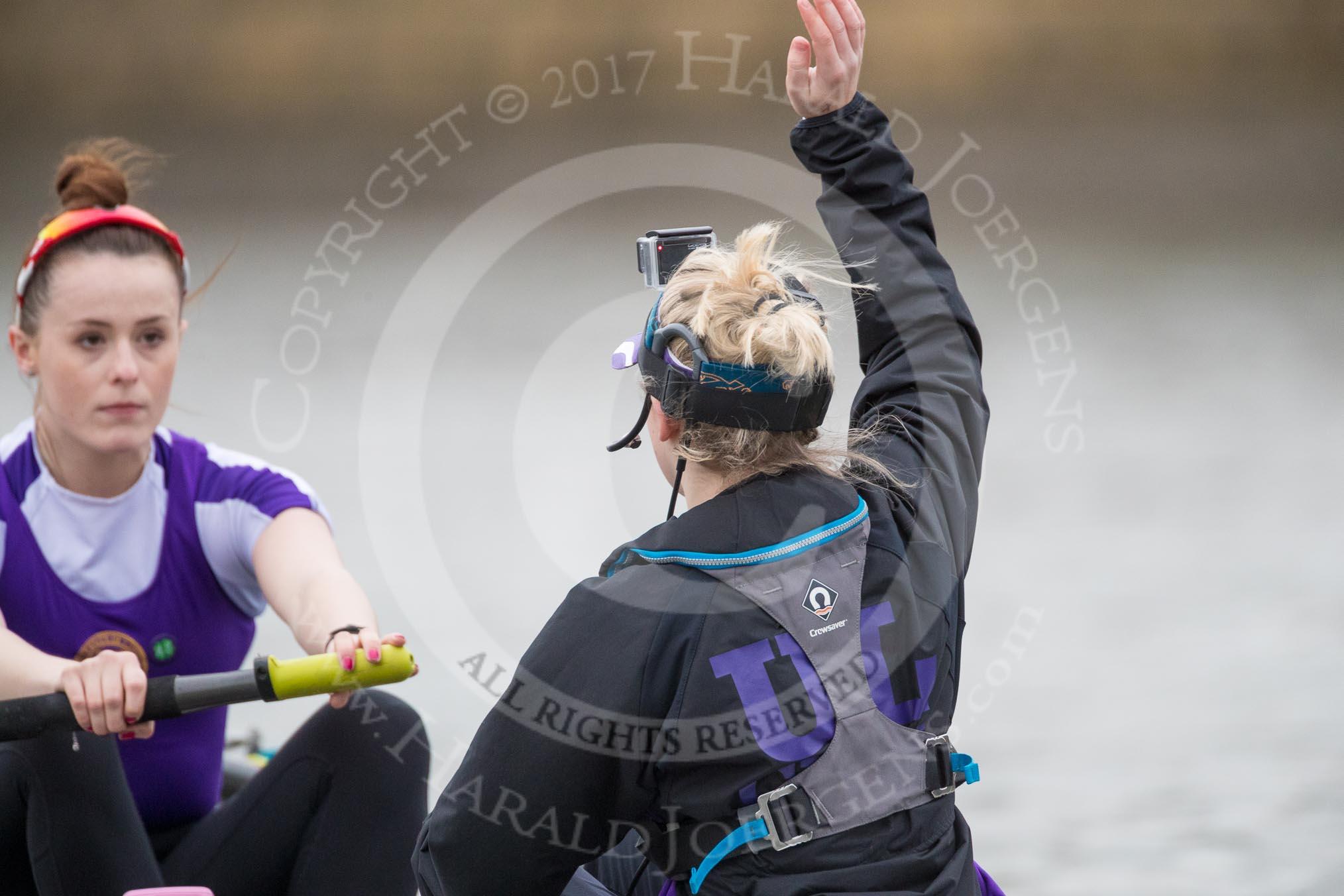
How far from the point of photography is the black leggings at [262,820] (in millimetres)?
1302

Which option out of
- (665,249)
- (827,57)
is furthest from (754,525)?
(827,57)

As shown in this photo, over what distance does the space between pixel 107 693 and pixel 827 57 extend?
951 millimetres

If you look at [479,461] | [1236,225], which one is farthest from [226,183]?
[1236,225]

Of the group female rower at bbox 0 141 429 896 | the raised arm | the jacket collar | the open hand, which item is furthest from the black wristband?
the open hand

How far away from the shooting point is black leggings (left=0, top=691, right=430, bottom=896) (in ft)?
4.27

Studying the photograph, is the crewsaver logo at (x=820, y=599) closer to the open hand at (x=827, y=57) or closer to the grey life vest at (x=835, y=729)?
the grey life vest at (x=835, y=729)

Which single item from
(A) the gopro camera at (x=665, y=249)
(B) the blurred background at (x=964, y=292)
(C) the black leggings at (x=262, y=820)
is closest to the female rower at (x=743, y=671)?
(A) the gopro camera at (x=665, y=249)

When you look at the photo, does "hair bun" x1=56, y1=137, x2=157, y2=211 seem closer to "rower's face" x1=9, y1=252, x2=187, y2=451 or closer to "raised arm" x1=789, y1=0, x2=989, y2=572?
"rower's face" x1=9, y1=252, x2=187, y2=451

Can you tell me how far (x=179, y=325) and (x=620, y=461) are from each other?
211 cm

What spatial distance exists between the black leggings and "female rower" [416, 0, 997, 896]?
25 centimetres

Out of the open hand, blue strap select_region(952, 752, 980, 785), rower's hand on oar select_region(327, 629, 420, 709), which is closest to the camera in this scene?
blue strap select_region(952, 752, 980, 785)

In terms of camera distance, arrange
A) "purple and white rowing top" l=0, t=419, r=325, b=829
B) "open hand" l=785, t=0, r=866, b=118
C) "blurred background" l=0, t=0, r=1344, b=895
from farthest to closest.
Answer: "blurred background" l=0, t=0, r=1344, b=895, "purple and white rowing top" l=0, t=419, r=325, b=829, "open hand" l=785, t=0, r=866, b=118

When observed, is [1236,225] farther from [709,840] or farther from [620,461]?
[709,840]

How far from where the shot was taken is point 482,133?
613 centimetres
